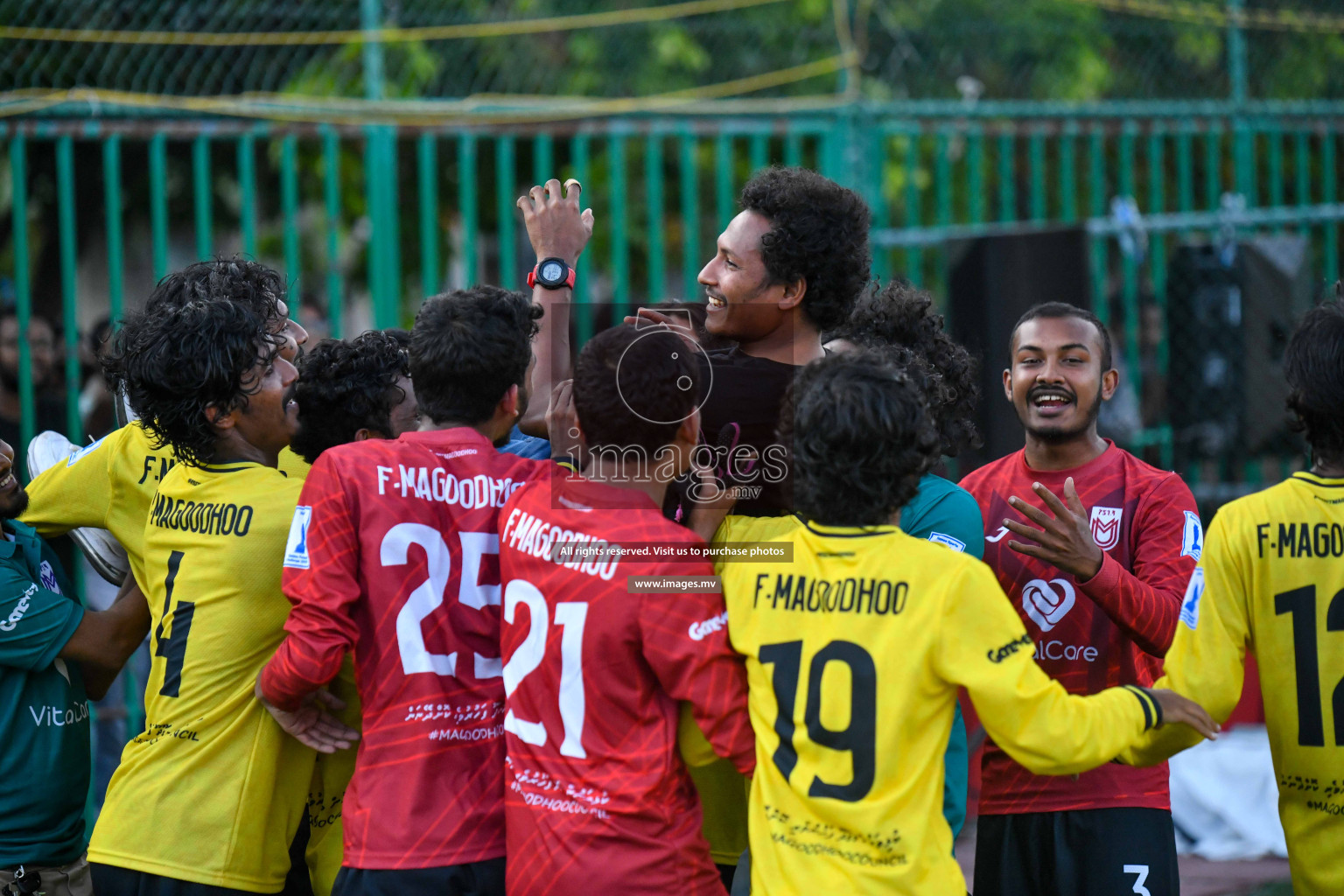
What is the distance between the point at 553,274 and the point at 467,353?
431 mm

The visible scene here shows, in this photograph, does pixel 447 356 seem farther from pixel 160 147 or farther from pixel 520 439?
pixel 160 147

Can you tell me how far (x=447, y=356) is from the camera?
276 cm

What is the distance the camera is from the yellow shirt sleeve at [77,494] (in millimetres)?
3188

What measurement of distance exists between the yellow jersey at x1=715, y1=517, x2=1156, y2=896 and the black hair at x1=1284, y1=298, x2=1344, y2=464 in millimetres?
722

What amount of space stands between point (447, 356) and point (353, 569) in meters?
0.48

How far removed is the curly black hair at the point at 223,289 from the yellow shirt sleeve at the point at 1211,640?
2.12 m

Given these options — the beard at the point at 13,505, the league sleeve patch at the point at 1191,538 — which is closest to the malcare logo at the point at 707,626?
the league sleeve patch at the point at 1191,538

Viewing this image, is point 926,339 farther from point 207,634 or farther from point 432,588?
point 207,634

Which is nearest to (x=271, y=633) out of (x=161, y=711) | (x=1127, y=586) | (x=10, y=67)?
(x=161, y=711)

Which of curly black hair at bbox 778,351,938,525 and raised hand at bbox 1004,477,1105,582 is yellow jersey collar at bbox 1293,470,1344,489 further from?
curly black hair at bbox 778,351,938,525

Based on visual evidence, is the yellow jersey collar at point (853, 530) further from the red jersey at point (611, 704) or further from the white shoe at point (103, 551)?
the white shoe at point (103, 551)

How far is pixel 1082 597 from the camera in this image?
3.16 m

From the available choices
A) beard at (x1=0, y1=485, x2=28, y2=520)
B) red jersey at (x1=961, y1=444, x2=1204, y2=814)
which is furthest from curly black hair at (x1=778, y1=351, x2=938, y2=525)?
beard at (x1=0, y1=485, x2=28, y2=520)

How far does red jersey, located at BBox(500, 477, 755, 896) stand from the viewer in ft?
7.95
